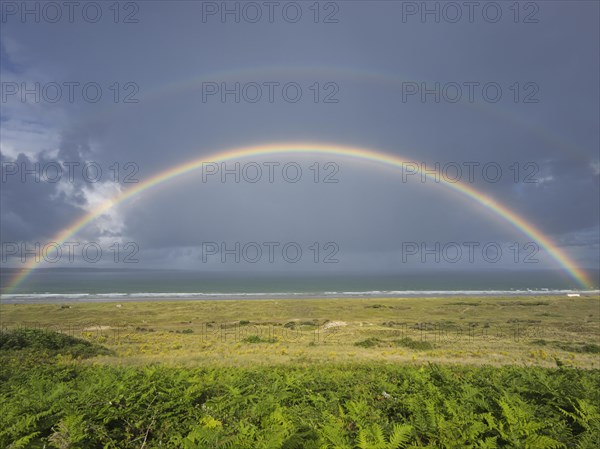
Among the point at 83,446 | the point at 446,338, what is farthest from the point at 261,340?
the point at 83,446

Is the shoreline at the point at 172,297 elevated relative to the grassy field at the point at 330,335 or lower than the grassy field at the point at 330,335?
elevated

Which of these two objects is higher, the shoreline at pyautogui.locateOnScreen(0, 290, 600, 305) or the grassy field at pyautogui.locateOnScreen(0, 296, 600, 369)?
the shoreline at pyautogui.locateOnScreen(0, 290, 600, 305)

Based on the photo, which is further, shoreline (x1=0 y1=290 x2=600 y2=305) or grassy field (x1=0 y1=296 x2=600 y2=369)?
shoreline (x1=0 y1=290 x2=600 y2=305)

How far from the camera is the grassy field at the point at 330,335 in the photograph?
22422 millimetres

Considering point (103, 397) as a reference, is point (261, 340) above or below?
below

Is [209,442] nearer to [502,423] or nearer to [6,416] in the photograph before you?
[6,416]

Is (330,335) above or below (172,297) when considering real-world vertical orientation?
below

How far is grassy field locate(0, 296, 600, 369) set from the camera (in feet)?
73.6

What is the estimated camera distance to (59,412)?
473 centimetres

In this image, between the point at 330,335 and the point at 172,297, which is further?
the point at 172,297

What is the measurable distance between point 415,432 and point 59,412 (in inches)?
174

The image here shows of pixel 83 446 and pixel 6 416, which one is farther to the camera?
pixel 6 416

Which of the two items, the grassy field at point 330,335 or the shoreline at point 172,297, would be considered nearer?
the grassy field at point 330,335

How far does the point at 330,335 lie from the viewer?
121 feet
